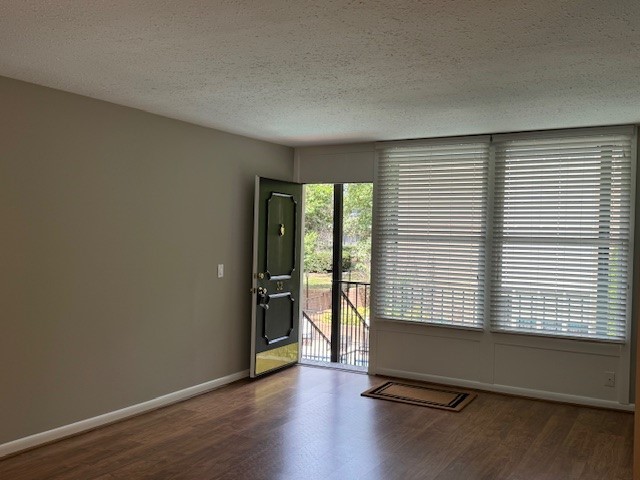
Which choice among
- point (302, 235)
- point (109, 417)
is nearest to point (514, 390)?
point (302, 235)

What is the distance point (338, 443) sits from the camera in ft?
13.2

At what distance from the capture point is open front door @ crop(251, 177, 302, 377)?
5.70 metres

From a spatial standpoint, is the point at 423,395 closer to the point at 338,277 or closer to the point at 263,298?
the point at 263,298

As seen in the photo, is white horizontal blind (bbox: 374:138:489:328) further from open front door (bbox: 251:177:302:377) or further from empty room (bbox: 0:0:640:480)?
open front door (bbox: 251:177:302:377)

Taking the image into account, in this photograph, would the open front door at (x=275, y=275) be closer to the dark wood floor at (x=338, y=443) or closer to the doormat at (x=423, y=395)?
the dark wood floor at (x=338, y=443)

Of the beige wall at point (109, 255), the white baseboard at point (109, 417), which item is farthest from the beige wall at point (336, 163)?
A: the white baseboard at point (109, 417)

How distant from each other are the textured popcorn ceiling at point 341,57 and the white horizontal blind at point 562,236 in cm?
44

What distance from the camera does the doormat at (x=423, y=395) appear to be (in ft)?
16.3

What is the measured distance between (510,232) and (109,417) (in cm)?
375

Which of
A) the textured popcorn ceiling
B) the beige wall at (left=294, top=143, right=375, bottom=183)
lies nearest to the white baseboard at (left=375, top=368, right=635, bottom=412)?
the beige wall at (left=294, top=143, right=375, bottom=183)

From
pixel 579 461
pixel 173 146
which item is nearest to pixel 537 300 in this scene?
pixel 579 461

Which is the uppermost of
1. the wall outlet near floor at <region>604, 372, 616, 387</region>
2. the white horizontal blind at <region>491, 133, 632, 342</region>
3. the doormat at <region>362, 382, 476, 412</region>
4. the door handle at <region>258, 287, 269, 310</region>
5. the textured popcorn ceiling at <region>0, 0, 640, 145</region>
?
the textured popcorn ceiling at <region>0, 0, 640, 145</region>

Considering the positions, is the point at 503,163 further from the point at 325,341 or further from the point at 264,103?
the point at 325,341

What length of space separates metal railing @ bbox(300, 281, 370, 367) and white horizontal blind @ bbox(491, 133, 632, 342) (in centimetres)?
217
